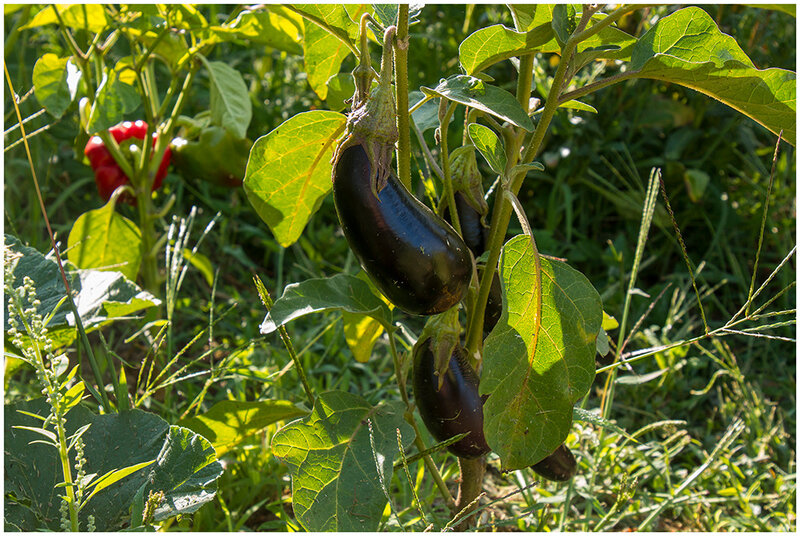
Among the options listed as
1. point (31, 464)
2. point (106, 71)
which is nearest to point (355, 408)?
point (31, 464)

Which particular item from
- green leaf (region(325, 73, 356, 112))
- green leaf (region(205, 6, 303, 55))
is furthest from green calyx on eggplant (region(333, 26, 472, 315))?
green leaf (region(205, 6, 303, 55))

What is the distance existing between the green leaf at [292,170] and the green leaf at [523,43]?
0.18 metres

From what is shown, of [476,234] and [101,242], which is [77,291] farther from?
[476,234]

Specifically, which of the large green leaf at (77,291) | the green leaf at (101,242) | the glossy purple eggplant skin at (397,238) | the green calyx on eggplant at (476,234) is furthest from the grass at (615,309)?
the glossy purple eggplant skin at (397,238)

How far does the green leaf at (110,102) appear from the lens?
52.7 inches

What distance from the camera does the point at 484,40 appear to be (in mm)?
831

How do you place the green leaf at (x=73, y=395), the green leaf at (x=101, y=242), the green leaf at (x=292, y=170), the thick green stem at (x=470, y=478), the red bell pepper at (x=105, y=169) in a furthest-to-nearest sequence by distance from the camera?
the red bell pepper at (x=105, y=169) → the green leaf at (x=101, y=242) → the thick green stem at (x=470, y=478) → the green leaf at (x=292, y=170) → the green leaf at (x=73, y=395)

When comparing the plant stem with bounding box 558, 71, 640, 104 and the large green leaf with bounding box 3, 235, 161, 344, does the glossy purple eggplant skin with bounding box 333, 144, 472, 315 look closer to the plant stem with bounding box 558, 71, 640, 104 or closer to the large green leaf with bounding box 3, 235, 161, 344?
the plant stem with bounding box 558, 71, 640, 104

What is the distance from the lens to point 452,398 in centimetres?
94

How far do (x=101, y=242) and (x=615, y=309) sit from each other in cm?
121

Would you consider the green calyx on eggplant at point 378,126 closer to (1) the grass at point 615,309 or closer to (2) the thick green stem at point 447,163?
(2) the thick green stem at point 447,163

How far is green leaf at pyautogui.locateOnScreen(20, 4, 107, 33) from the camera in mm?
1421

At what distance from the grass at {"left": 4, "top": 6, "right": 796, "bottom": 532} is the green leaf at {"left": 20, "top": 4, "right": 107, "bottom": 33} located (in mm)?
387

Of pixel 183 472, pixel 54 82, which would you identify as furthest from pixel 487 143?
pixel 54 82
